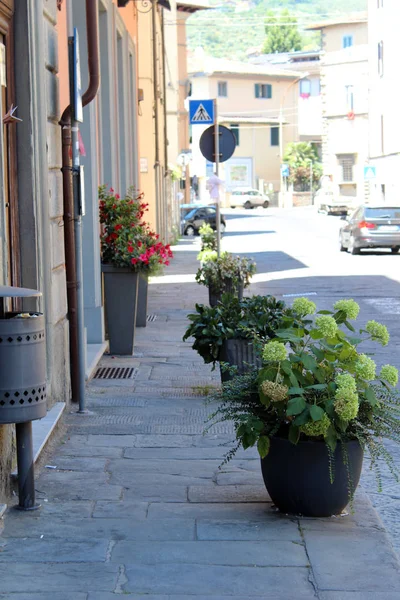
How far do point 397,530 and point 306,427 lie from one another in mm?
788

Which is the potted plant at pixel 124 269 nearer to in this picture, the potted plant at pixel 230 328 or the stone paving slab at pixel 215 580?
the potted plant at pixel 230 328

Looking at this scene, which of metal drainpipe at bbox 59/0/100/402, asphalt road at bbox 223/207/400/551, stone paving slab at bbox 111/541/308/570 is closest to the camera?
stone paving slab at bbox 111/541/308/570

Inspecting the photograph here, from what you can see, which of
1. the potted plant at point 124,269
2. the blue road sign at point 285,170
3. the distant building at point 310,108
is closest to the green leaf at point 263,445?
the potted plant at point 124,269

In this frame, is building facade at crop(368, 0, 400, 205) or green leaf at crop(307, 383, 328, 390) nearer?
green leaf at crop(307, 383, 328, 390)

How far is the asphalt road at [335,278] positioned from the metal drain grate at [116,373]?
7.95 feet

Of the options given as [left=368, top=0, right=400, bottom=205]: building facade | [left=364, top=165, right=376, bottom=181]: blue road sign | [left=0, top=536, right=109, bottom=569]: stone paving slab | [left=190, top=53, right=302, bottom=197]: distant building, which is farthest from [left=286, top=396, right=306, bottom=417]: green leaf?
[left=190, top=53, right=302, bottom=197]: distant building

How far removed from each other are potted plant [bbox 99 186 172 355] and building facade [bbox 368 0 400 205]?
4257 cm

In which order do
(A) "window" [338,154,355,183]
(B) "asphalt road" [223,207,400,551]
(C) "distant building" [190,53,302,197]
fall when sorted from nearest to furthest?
(B) "asphalt road" [223,207,400,551]
(A) "window" [338,154,355,183]
(C) "distant building" [190,53,302,197]

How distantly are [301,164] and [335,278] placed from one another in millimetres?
62812

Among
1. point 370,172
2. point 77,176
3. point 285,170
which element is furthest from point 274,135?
point 77,176

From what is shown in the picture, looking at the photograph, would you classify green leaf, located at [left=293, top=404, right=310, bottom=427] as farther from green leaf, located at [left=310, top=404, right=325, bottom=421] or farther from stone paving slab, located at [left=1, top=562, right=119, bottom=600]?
stone paving slab, located at [left=1, top=562, right=119, bottom=600]

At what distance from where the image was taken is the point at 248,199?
79500 millimetres

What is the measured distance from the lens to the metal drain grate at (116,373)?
374 inches

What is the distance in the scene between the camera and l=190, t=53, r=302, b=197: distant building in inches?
3339
